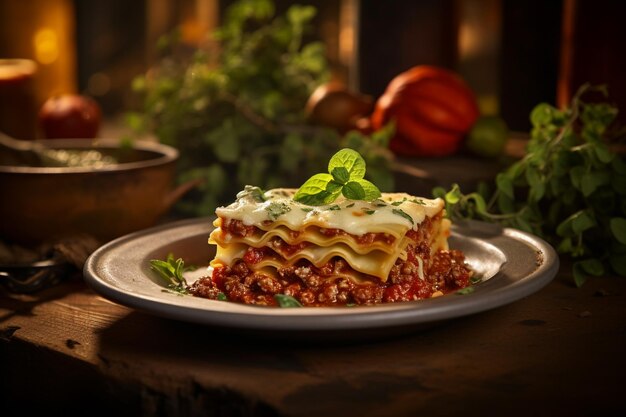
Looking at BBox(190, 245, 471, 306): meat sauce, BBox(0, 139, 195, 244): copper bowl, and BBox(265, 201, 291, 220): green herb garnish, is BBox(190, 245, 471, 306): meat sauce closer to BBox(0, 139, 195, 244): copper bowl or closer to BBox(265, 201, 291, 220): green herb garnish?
BBox(265, 201, 291, 220): green herb garnish

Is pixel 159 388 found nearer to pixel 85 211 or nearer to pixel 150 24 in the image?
pixel 85 211

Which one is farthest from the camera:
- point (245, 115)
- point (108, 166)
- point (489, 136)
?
point (245, 115)

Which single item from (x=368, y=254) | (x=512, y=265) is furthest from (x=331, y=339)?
(x=512, y=265)

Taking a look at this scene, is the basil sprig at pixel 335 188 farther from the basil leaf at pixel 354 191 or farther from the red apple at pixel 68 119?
the red apple at pixel 68 119

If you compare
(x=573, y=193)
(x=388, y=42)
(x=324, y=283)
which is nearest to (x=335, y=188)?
(x=324, y=283)

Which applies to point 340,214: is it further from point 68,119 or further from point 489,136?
point 68,119

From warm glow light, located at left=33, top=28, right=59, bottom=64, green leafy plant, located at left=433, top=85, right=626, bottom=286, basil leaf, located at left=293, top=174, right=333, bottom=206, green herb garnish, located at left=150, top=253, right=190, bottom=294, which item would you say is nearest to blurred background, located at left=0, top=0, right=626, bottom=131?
warm glow light, located at left=33, top=28, right=59, bottom=64

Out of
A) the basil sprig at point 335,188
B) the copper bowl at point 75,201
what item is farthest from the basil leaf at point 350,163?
the copper bowl at point 75,201
